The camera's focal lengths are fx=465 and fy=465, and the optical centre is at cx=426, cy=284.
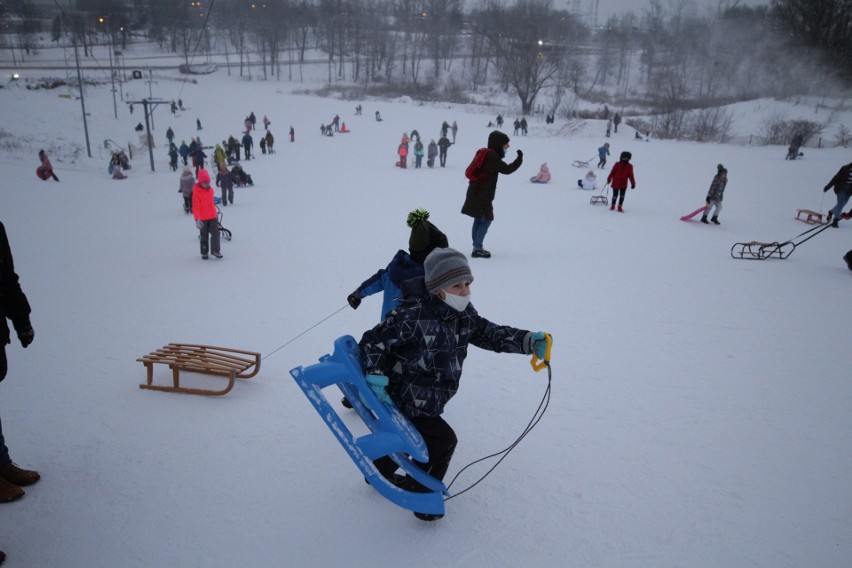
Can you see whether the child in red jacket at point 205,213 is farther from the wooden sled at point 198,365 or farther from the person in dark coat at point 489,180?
the person in dark coat at point 489,180

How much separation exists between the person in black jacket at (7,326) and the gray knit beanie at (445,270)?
2.61 metres

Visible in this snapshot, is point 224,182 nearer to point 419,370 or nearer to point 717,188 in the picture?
point 419,370

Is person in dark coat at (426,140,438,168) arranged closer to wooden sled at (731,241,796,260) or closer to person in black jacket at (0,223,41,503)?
wooden sled at (731,241,796,260)

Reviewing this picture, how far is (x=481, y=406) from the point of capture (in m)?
4.29

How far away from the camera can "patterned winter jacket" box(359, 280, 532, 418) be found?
2.60 meters

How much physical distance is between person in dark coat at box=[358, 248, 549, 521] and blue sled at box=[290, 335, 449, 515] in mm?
73

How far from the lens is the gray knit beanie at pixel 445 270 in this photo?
2604 mm

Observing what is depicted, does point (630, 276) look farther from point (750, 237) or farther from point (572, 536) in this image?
point (572, 536)

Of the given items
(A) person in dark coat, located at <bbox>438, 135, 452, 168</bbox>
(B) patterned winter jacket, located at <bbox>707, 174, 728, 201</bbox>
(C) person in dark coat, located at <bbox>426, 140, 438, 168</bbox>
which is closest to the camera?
(B) patterned winter jacket, located at <bbox>707, 174, 728, 201</bbox>

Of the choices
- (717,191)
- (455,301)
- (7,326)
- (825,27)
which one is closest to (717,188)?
(717,191)

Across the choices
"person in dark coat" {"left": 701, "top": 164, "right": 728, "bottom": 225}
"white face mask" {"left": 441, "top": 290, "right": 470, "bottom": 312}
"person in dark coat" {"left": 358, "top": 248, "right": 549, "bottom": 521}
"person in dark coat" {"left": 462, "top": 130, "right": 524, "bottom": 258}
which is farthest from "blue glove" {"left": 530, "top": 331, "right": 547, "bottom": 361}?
"person in dark coat" {"left": 701, "top": 164, "right": 728, "bottom": 225}

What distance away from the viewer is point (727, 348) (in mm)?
5477

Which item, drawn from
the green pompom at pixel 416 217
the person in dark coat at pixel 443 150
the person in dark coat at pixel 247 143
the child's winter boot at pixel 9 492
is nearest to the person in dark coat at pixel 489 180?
the green pompom at pixel 416 217

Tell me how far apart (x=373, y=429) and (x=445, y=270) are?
1.03 metres
